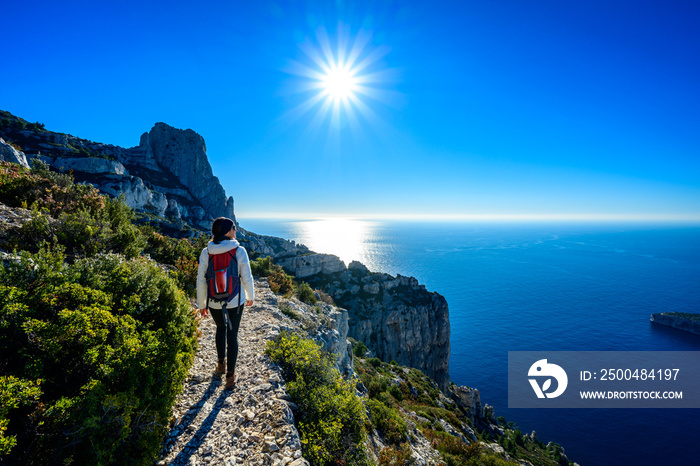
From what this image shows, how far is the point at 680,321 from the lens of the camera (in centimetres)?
8744

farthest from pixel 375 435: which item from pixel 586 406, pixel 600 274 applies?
pixel 600 274

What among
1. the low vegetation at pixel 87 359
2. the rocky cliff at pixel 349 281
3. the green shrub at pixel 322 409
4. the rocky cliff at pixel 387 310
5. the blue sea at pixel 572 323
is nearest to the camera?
the low vegetation at pixel 87 359

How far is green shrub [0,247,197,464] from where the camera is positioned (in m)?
2.76

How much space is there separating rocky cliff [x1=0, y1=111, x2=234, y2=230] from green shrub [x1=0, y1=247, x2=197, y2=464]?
178 feet

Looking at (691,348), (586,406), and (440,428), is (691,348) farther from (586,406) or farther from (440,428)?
(440,428)

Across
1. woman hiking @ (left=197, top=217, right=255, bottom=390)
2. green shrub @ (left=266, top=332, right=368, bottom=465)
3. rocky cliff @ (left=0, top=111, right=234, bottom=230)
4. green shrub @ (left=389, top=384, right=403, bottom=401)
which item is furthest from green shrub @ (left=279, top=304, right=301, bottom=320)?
rocky cliff @ (left=0, top=111, right=234, bottom=230)

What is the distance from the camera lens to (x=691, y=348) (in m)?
79.5

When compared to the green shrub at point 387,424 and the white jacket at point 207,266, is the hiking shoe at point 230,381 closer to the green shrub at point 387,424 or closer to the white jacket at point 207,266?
the white jacket at point 207,266

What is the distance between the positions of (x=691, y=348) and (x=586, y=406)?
194 feet

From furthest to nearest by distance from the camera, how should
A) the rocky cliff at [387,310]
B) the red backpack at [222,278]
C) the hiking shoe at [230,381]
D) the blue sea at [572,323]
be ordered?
the blue sea at [572,323] < the rocky cliff at [387,310] < the hiking shoe at [230,381] < the red backpack at [222,278]

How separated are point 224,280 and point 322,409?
10.2ft

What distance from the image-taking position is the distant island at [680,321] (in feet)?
283

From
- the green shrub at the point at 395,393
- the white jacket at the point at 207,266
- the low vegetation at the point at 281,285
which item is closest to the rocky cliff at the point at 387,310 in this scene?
the green shrub at the point at 395,393

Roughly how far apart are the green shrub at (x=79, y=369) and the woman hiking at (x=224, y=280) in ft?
2.42
